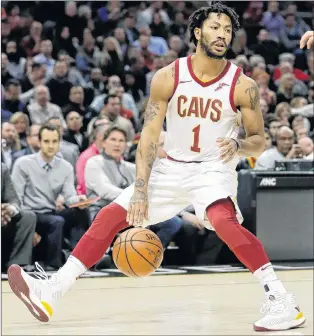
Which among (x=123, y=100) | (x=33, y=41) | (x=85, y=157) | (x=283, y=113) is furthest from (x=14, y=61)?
(x=85, y=157)

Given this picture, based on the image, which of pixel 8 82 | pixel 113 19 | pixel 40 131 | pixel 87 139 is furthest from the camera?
pixel 113 19

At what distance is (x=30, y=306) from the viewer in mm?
6238

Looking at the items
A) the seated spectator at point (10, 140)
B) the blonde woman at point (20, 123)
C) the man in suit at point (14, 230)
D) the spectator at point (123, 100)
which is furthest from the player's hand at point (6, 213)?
the spectator at point (123, 100)

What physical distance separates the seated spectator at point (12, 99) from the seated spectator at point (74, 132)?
131 cm

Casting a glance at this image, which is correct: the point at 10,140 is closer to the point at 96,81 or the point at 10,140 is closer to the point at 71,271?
the point at 96,81

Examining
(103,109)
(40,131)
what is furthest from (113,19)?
(40,131)

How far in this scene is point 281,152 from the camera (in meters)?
12.3

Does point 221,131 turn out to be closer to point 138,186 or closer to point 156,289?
point 138,186

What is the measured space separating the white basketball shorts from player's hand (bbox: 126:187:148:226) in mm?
75

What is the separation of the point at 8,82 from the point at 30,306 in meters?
8.84

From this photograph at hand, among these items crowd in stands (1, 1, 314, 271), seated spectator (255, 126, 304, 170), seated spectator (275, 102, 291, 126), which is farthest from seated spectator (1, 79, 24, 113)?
seated spectator (255, 126, 304, 170)

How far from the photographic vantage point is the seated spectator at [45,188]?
10531 millimetres

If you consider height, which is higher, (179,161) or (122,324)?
(179,161)

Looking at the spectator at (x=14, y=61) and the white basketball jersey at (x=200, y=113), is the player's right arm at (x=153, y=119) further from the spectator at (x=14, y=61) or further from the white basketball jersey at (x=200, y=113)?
the spectator at (x=14, y=61)
